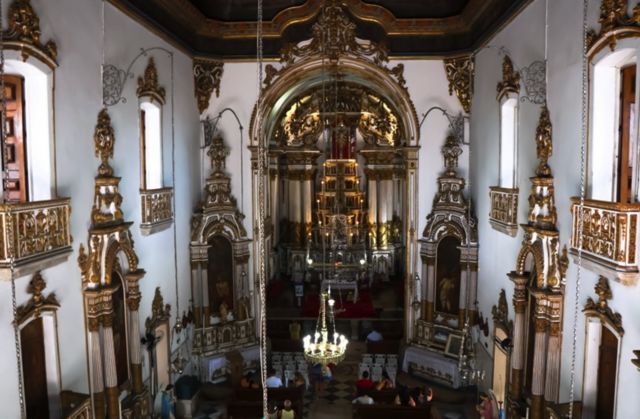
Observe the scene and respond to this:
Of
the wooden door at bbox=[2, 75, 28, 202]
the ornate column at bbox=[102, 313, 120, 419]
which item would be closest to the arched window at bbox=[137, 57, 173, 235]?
the ornate column at bbox=[102, 313, 120, 419]

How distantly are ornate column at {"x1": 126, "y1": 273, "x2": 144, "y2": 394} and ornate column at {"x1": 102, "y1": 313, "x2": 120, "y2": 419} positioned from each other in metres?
1.09

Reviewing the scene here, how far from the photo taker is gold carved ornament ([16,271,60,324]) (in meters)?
7.29

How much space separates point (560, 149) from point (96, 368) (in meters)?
8.57

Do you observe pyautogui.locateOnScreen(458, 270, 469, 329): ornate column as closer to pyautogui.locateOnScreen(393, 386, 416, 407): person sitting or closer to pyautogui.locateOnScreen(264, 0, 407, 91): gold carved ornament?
pyautogui.locateOnScreen(393, 386, 416, 407): person sitting

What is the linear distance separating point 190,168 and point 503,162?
780 cm

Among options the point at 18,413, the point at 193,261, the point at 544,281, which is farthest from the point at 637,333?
the point at 193,261

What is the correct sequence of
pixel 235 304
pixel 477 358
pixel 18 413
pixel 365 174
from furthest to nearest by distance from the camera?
pixel 365 174, pixel 235 304, pixel 477 358, pixel 18 413

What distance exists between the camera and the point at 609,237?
666cm

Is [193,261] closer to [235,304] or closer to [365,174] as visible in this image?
[235,304]

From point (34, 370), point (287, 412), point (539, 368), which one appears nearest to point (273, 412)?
point (287, 412)

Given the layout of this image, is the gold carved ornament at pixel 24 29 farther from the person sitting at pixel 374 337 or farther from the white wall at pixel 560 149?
the person sitting at pixel 374 337

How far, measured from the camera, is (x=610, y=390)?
7.56 metres

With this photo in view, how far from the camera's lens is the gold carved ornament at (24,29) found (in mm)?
7000

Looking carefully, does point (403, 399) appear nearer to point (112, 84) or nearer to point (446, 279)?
point (446, 279)
